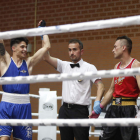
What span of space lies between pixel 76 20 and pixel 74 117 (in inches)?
127

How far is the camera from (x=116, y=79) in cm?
275

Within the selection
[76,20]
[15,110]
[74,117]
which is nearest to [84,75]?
[15,110]

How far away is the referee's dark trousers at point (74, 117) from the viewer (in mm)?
2887

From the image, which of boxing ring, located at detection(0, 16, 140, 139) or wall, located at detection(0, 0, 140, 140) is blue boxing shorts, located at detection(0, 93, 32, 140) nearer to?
boxing ring, located at detection(0, 16, 140, 139)

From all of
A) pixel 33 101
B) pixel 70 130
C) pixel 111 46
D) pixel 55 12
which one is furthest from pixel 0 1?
pixel 70 130

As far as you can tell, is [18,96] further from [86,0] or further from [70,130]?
[86,0]

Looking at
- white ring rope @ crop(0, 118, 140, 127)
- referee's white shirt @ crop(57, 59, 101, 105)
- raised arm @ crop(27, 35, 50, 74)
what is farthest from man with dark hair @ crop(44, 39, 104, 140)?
white ring rope @ crop(0, 118, 140, 127)

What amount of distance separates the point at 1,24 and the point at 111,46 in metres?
2.91

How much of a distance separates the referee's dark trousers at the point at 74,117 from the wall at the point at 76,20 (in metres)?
2.29

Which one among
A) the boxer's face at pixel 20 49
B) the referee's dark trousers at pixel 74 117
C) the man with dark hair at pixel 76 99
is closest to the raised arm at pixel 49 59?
the man with dark hair at pixel 76 99

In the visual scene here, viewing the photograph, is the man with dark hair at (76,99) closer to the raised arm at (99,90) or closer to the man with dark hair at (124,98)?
the raised arm at (99,90)

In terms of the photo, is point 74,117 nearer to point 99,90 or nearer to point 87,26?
point 99,90

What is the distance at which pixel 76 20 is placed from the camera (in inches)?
223

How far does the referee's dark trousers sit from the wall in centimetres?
229
